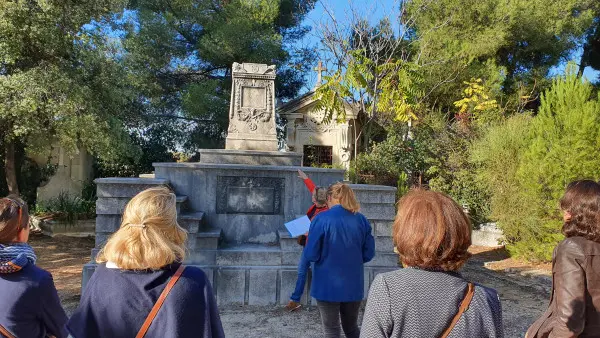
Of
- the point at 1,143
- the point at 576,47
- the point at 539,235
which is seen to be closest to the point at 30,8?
the point at 1,143

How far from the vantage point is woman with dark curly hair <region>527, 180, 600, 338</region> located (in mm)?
2250

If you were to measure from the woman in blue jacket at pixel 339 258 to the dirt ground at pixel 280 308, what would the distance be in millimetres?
1281

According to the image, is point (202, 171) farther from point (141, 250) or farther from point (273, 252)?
point (141, 250)

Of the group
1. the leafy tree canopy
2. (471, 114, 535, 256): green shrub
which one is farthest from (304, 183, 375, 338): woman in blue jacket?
the leafy tree canopy

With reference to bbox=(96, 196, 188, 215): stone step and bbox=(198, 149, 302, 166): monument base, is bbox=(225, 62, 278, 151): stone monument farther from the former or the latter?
bbox=(96, 196, 188, 215): stone step

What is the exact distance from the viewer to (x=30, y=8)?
32.1ft

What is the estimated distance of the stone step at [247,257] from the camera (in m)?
5.74

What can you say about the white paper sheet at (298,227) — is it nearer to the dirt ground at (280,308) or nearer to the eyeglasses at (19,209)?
the dirt ground at (280,308)

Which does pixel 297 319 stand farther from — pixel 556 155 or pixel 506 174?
pixel 506 174

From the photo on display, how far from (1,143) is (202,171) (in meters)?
8.76

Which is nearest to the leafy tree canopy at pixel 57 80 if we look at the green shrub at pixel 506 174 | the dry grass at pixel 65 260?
the dry grass at pixel 65 260

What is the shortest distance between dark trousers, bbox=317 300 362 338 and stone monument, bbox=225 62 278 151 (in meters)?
4.76

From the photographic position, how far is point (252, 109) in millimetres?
8078

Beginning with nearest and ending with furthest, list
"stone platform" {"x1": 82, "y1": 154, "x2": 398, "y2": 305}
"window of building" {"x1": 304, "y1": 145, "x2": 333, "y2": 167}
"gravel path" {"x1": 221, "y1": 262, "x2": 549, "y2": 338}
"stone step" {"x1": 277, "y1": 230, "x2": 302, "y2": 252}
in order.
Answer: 1. "gravel path" {"x1": 221, "y1": 262, "x2": 549, "y2": 338}
2. "stone platform" {"x1": 82, "y1": 154, "x2": 398, "y2": 305}
3. "stone step" {"x1": 277, "y1": 230, "x2": 302, "y2": 252}
4. "window of building" {"x1": 304, "y1": 145, "x2": 333, "y2": 167}
